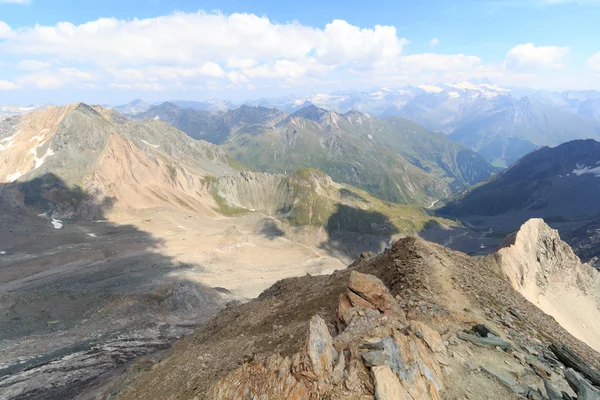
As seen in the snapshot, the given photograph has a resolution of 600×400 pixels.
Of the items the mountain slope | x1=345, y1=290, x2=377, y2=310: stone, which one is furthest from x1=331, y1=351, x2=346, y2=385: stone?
the mountain slope

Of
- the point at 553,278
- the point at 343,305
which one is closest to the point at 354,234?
the point at 553,278

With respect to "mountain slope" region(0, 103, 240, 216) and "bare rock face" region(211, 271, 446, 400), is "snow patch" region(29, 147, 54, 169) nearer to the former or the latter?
"mountain slope" region(0, 103, 240, 216)

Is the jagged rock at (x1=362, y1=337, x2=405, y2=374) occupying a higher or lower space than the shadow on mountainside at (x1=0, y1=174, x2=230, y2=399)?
higher

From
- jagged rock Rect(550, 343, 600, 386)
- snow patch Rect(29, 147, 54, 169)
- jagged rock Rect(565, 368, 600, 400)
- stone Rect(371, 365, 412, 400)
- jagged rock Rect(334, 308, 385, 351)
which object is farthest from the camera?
snow patch Rect(29, 147, 54, 169)

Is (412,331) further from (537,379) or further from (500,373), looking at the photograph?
(537,379)

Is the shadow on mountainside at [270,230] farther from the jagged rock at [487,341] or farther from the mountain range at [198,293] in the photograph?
the jagged rock at [487,341]
